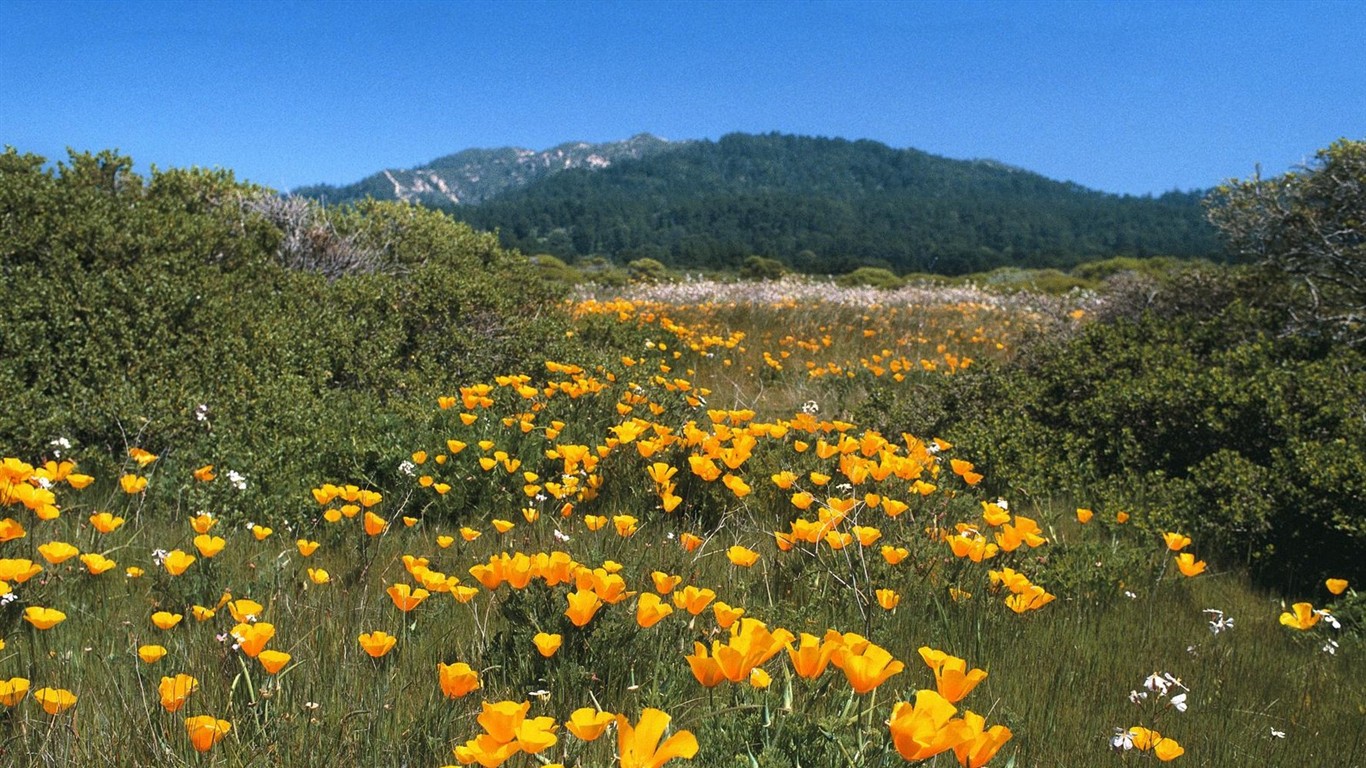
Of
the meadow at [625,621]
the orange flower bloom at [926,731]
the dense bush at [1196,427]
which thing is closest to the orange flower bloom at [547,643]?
the meadow at [625,621]

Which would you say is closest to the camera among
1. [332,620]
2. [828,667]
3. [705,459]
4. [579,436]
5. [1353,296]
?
[828,667]

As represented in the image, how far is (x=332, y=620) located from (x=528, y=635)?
64cm

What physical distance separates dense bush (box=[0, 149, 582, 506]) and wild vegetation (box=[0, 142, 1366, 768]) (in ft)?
0.08

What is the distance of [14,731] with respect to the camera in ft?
6.02

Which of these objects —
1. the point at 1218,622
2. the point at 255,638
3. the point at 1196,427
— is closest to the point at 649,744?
the point at 255,638

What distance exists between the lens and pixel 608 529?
3.57 metres

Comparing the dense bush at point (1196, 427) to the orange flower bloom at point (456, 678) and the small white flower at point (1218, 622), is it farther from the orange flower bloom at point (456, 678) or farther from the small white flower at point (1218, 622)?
the orange flower bloom at point (456, 678)

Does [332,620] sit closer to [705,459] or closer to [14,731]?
[14,731]

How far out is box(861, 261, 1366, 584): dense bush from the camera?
3963 mm

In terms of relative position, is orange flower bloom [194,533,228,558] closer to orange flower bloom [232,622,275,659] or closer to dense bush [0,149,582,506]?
orange flower bloom [232,622,275,659]

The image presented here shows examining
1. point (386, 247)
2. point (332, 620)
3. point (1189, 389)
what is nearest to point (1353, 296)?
point (1189, 389)

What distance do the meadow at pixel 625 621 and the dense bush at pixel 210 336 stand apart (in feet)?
0.57

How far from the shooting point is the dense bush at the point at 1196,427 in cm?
396

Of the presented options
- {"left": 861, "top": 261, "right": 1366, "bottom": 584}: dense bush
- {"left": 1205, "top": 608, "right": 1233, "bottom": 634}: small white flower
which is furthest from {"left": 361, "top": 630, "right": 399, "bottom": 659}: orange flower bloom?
{"left": 861, "top": 261, "right": 1366, "bottom": 584}: dense bush
